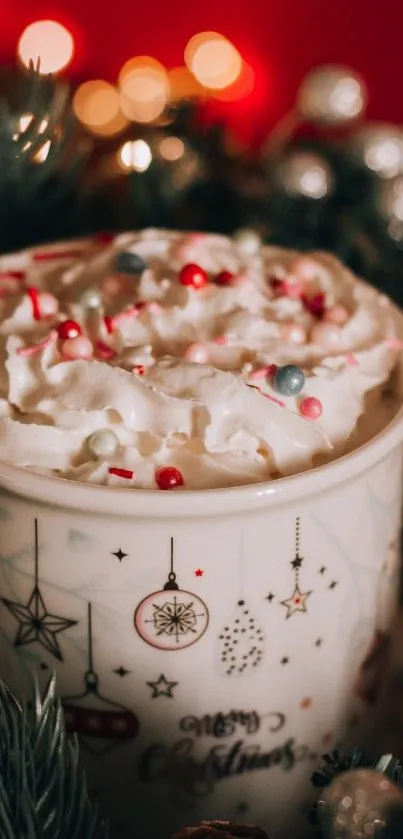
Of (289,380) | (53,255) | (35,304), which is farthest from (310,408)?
(53,255)

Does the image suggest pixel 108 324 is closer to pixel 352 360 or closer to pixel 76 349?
pixel 76 349

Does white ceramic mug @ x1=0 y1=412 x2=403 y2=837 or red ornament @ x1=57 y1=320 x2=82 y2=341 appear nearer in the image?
white ceramic mug @ x1=0 y1=412 x2=403 y2=837

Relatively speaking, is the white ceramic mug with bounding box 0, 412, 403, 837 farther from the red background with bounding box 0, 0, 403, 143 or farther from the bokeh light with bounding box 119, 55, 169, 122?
the red background with bounding box 0, 0, 403, 143

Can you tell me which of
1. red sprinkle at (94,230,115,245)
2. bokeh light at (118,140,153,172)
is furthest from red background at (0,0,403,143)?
red sprinkle at (94,230,115,245)

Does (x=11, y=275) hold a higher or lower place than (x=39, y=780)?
higher

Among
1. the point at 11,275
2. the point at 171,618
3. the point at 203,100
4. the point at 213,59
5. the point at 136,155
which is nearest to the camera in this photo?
the point at 171,618

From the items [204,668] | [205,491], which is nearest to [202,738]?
[204,668]

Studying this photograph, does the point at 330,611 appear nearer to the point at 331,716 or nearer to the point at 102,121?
the point at 331,716
